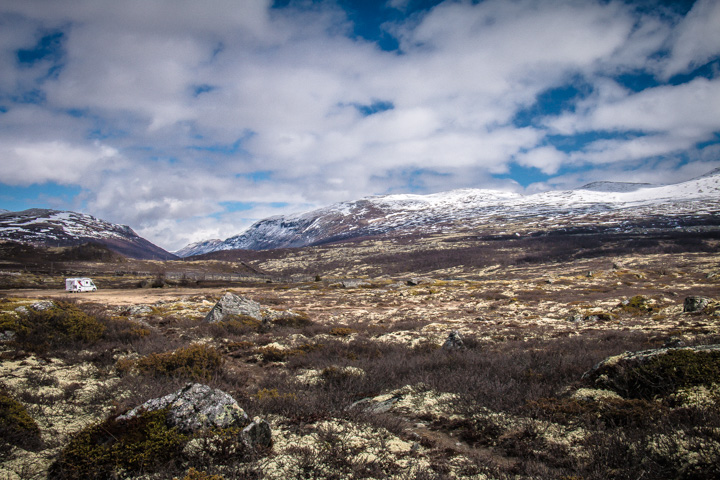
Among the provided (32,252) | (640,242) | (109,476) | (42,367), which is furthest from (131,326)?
(640,242)

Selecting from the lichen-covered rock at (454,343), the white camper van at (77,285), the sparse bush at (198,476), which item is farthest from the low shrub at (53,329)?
the white camper van at (77,285)

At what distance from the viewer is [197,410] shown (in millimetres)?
5383

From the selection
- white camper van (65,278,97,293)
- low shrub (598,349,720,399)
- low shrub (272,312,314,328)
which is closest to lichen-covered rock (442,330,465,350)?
low shrub (598,349,720,399)

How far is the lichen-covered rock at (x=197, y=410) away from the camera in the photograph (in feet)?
17.2

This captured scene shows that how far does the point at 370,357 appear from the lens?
12.1 metres

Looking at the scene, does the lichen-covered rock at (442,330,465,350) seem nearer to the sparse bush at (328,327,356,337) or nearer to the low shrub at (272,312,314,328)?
the sparse bush at (328,327,356,337)

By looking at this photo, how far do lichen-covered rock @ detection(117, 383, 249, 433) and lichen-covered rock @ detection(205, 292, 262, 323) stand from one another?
1383 centimetres

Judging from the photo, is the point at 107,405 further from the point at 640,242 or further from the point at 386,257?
the point at 640,242

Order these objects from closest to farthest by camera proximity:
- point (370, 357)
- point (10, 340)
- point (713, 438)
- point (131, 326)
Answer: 1. point (713, 438)
2. point (10, 340)
3. point (370, 357)
4. point (131, 326)

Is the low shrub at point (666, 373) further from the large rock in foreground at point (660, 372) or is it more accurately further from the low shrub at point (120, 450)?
the low shrub at point (120, 450)

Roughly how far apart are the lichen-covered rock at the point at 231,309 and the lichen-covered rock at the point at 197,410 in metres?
13.8

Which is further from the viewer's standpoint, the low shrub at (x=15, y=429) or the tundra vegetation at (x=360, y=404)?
the low shrub at (x=15, y=429)

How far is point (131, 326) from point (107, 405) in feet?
29.9

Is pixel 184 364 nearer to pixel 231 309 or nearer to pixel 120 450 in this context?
pixel 120 450
